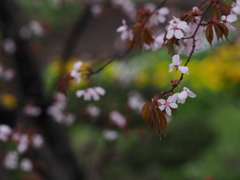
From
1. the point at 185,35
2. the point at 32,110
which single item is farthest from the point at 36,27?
the point at 185,35

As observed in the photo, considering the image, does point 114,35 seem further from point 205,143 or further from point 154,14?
point 154,14

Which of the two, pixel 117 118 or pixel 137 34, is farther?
pixel 117 118

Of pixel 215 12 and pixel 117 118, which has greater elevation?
pixel 117 118

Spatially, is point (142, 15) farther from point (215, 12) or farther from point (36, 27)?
point (36, 27)

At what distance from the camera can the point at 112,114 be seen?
2.80 metres

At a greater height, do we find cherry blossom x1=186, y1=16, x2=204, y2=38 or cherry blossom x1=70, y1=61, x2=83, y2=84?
cherry blossom x1=70, y1=61, x2=83, y2=84

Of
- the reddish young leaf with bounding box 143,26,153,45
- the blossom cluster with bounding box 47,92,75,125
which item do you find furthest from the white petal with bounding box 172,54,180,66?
the blossom cluster with bounding box 47,92,75,125

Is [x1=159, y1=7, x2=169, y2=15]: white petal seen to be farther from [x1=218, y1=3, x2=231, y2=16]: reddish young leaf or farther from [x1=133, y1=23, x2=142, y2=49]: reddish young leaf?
[x1=218, y1=3, x2=231, y2=16]: reddish young leaf

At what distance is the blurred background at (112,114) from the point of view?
10.3 feet

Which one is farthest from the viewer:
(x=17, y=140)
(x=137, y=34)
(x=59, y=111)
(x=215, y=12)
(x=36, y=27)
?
(x=36, y=27)

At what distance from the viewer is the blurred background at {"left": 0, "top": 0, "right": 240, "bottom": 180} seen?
315 cm

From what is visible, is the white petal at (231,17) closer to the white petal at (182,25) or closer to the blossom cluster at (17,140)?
the white petal at (182,25)

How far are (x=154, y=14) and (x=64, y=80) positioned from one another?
1.70 feet

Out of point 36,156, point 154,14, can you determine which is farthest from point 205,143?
point 154,14
